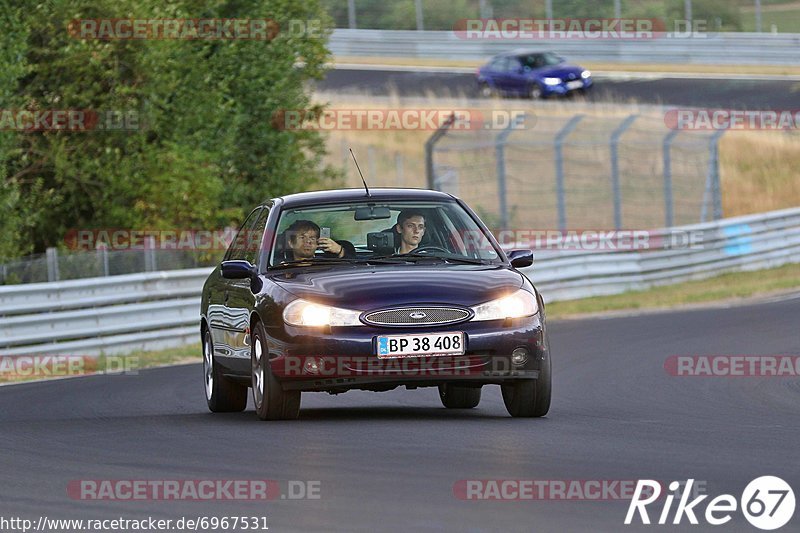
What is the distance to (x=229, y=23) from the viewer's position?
29984 mm

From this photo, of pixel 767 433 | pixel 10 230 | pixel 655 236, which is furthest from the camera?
pixel 655 236

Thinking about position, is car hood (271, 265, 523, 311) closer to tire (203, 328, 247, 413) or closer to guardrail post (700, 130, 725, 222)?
tire (203, 328, 247, 413)

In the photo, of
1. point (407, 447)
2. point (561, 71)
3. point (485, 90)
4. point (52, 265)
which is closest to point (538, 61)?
point (561, 71)

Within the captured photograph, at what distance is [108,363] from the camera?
1947 centimetres

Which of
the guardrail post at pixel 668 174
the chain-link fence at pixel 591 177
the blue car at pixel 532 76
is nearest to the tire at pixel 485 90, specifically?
the blue car at pixel 532 76

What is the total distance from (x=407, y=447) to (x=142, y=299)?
12045 millimetres

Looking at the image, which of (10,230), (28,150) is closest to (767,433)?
(10,230)

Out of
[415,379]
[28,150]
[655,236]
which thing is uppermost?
[415,379]

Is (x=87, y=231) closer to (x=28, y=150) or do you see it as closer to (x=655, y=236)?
(x=28, y=150)

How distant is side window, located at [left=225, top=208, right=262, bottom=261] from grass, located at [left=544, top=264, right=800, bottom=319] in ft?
39.1

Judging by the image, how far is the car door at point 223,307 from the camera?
12352mm

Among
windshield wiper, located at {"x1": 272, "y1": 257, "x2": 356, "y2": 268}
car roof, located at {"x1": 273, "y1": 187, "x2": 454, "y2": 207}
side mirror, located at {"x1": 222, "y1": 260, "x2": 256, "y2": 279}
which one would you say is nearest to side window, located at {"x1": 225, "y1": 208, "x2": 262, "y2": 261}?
car roof, located at {"x1": 273, "y1": 187, "x2": 454, "y2": 207}

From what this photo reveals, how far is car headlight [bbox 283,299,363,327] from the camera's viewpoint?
34.3 feet

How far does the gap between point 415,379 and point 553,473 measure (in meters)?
2.30
